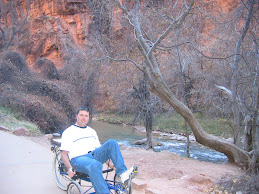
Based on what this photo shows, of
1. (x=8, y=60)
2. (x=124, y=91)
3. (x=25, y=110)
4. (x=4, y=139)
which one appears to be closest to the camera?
(x=4, y=139)

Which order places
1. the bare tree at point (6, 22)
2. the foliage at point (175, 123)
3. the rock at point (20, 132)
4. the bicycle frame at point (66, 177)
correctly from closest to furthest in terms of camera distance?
the bicycle frame at point (66, 177) → the rock at point (20, 132) → the foliage at point (175, 123) → the bare tree at point (6, 22)

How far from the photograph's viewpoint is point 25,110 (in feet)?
47.8

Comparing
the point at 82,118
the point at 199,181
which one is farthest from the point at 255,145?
the point at 82,118

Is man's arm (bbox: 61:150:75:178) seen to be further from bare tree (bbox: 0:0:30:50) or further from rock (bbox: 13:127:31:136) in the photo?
bare tree (bbox: 0:0:30:50)

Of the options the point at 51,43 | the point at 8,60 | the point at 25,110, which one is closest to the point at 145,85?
the point at 25,110

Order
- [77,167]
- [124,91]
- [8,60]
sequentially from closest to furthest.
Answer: [77,167]
[124,91]
[8,60]

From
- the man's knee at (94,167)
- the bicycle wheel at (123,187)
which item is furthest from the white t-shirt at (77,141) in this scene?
the bicycle wheel at (123,187)

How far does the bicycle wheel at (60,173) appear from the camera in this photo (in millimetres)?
4250

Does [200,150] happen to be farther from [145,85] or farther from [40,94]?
[40,94]

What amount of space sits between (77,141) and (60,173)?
619 millimetres

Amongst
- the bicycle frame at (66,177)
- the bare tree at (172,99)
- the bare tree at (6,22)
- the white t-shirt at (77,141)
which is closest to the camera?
the bicycle frame at (66,177)

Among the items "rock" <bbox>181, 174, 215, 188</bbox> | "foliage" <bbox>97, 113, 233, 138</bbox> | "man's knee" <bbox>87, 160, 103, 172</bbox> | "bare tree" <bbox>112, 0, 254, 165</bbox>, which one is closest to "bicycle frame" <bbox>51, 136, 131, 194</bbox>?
"man's knee" <bbox>87, 160, 103, 172</bbox>

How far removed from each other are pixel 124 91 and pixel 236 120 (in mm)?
7266

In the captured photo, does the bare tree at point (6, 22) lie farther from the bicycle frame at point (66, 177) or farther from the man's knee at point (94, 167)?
the man's knee at point (94, 167)
